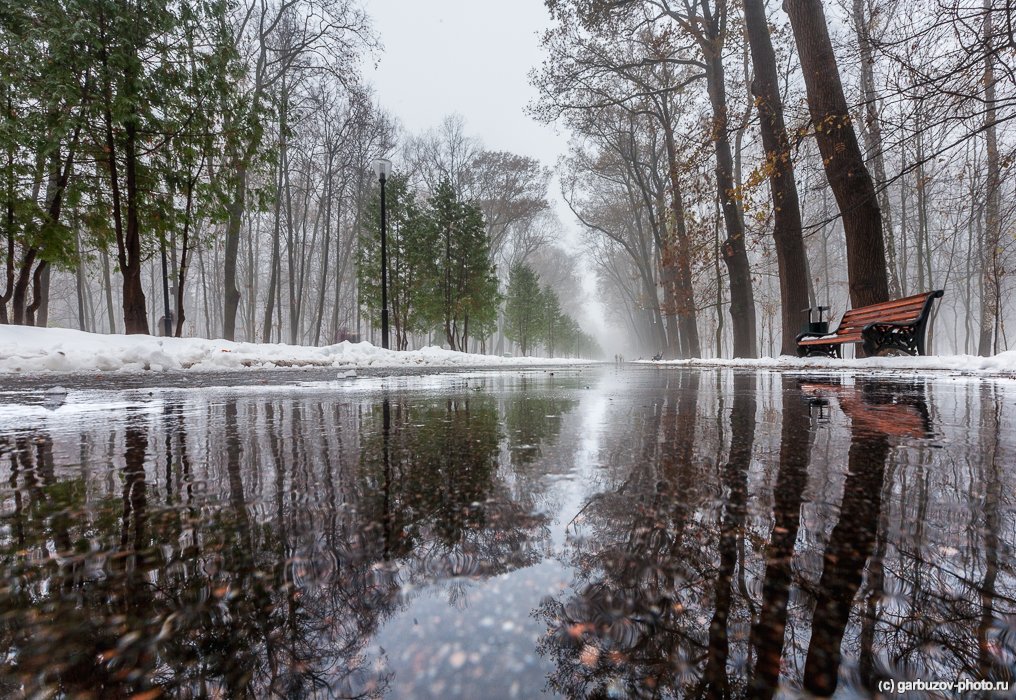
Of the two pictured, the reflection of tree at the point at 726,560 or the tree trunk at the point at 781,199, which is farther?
the tree trunk at the point at 781,199

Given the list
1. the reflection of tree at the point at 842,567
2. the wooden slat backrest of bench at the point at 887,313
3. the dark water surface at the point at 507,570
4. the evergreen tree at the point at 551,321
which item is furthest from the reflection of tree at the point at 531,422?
the evergreen tree at the point at 551,321

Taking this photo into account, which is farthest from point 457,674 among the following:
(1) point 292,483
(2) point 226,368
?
(2) point 226,368

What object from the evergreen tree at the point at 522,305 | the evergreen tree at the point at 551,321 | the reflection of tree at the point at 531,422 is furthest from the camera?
the evergreen tree at the point at 551,321

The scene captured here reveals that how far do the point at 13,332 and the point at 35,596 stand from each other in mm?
8422

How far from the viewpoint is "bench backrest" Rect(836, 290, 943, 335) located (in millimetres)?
6394

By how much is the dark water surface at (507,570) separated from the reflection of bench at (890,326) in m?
6.37

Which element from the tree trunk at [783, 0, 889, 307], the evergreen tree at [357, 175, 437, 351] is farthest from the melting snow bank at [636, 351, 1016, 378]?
the evergreen tree at [357, 175, 437, 351]

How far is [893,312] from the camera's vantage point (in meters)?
6.95

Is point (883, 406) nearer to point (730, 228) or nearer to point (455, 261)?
point (730, 228)

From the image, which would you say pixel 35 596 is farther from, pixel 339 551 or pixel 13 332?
pixel 13 332

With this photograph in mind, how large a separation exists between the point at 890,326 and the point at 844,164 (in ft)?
8.38

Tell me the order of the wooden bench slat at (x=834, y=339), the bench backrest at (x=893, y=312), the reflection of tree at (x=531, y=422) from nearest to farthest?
1. the reflection of tree at (x=531, y=422)
2. the bench backrest at (x=893, y=312)
3. the wooden bench slat at (x=834, y=339)

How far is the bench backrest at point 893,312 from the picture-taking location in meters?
6.39

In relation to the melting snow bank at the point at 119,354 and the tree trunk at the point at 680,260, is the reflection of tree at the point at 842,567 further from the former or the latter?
the tree trunk at the point at 680,260
